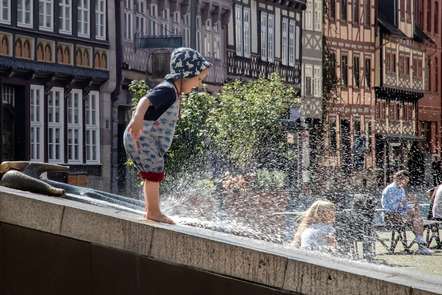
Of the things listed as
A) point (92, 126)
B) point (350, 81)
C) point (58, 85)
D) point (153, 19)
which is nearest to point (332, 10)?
point (350, 81)

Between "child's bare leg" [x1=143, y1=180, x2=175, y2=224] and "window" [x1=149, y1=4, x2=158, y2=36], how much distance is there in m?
26.1

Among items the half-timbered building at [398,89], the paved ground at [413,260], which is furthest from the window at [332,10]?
the paved ground at [413,260]

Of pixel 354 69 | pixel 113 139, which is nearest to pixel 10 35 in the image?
pixel 113 139

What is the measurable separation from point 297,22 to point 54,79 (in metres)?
Answer: 19.5

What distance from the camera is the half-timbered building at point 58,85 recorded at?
90.8ft

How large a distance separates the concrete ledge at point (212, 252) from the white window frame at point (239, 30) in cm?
3303

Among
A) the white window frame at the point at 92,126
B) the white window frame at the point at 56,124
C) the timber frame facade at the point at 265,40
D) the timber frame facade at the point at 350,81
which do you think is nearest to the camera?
the white window frame at the point at 56,124

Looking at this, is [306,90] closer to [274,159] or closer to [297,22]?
[297,22]

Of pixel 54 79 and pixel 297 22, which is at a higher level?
pixel 297 22

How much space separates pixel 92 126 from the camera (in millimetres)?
30969

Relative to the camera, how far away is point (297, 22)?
46875 mm

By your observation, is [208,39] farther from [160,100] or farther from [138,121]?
[138,121]

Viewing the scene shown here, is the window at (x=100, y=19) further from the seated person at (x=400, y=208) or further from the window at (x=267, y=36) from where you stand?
the seated person at (x=400, y=208)

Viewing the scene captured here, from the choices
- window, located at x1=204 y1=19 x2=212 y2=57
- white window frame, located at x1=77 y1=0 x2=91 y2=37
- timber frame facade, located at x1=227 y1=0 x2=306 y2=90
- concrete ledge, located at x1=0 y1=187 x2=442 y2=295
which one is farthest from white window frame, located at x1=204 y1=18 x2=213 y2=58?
concrete ledge, located at x1=0 y1=187 x2=442 y2=295
